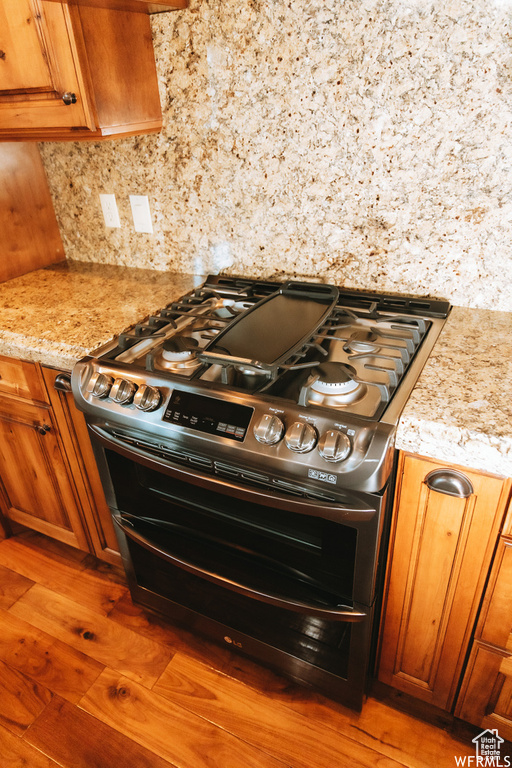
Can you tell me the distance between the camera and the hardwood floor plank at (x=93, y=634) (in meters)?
1.47

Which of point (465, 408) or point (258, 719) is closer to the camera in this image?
point (465, 408)

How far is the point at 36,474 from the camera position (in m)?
1.63

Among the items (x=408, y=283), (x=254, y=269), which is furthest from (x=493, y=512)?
(x=254, y=269)

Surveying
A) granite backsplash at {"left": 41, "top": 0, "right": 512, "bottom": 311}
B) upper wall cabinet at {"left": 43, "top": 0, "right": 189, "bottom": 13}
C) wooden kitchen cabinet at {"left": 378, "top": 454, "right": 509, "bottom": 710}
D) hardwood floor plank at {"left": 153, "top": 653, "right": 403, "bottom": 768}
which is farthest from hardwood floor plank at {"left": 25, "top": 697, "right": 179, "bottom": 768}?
upper wall cabinet at {"left": 43, "top": 0, "right": 189, "bottom": 13}

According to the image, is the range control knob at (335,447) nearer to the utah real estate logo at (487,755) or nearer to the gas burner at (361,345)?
the gas burner at (361,345)

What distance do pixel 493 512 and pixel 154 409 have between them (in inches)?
27.4

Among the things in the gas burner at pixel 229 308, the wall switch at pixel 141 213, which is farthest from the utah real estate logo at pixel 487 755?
the wall switch at pixel 141 213

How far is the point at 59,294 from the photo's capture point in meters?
1.61

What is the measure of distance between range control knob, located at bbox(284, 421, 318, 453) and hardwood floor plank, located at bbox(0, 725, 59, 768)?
1063 mm

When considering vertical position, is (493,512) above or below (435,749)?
above

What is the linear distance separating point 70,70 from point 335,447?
108cm

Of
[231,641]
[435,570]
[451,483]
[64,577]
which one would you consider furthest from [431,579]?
[64,577]

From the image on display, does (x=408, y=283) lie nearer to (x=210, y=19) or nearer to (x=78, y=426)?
(x=210, y=19)

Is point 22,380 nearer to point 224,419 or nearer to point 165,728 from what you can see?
point 224,419
